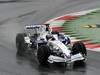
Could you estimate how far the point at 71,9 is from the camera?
28.1m

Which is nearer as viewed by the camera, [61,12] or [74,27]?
[74,27]

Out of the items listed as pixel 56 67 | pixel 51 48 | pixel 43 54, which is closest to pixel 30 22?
pixel 51 48

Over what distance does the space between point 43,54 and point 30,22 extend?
1045 centimetres

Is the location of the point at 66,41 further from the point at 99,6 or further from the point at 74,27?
the point at 99,6

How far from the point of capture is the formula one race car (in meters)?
14.3

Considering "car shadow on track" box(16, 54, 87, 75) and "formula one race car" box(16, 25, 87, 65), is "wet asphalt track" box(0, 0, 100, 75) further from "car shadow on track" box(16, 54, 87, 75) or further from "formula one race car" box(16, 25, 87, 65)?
"formula one race car" box(16, 25, 87, 65)

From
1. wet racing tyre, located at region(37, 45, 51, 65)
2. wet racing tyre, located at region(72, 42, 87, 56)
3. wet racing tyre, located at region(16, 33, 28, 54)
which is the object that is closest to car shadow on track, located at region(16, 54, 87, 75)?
wet racing tyre, located at region(37, 45, 51, 65)

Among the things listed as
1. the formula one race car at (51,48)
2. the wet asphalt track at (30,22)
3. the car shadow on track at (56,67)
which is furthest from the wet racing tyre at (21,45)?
the car shadow on track at (56,67)

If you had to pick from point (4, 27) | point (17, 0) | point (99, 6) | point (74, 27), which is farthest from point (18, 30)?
point (17, 0)

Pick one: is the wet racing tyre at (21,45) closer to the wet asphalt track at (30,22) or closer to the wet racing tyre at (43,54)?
the wet asphalt track at (30,22)

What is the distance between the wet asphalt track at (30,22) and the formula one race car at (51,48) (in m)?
0.39

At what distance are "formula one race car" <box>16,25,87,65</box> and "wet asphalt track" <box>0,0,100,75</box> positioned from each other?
391 mm

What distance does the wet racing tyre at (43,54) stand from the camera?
14.4m

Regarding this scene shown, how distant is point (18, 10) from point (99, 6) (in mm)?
7105
